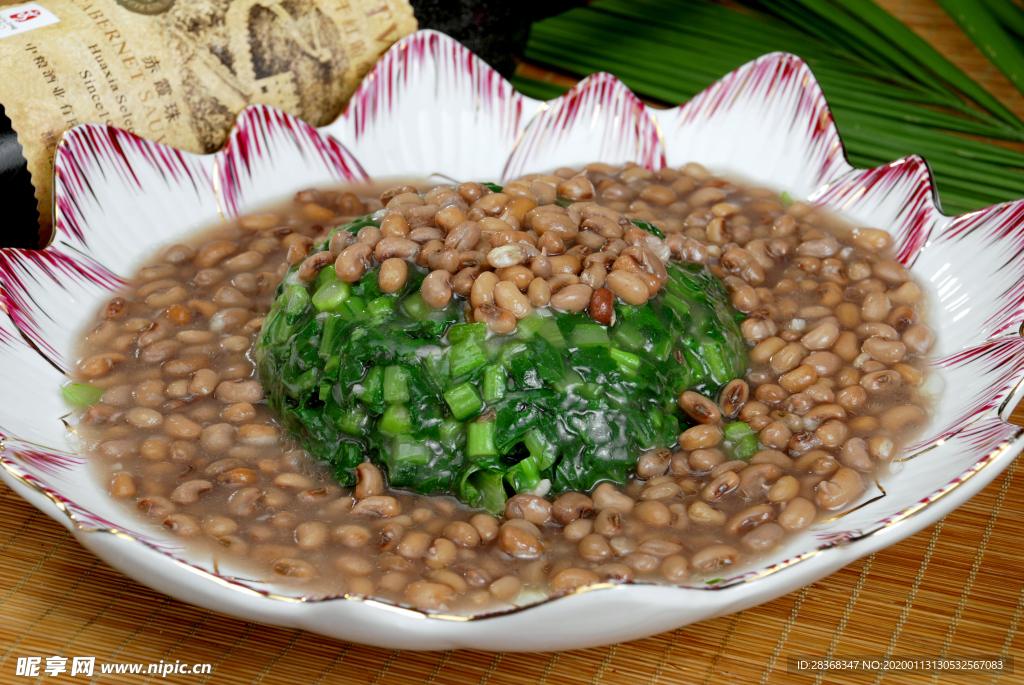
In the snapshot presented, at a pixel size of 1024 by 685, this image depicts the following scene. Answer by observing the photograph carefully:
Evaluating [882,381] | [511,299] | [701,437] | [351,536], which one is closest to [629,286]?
[511,299]

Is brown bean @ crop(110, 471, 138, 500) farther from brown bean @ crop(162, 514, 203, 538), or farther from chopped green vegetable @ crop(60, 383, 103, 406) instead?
chopped green vegetable @ crop(60, 383, 103, 406)

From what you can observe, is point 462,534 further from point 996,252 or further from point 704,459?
point 996,252

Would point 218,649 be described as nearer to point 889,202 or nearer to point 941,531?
point 941,531

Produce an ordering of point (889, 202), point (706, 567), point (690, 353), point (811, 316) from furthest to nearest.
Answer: point (889, 202)
point (811, 316)
point (690, 353)
point (706, 567)

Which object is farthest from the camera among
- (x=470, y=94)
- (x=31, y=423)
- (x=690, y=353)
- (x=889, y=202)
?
(x=470, y=94)

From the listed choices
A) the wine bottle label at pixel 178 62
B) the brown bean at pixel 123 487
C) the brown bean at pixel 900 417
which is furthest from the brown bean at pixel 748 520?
the wine bottle label at pixel 178 62

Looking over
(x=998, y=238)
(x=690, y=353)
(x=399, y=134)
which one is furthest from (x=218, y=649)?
(x=998, y=238)

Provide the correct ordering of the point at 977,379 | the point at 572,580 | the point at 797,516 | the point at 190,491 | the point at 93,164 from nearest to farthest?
1. the point at 572,580
2. the point at 797,516
3. the point at 190,491
4. the point at 977,379
5. the point at 93,164
